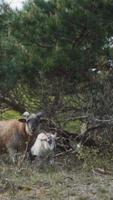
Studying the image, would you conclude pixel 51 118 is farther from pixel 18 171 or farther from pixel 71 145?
pixel 18 171

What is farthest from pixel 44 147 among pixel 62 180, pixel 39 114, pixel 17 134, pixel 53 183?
pixel 53 183

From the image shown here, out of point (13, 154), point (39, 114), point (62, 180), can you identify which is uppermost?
point (39, 114)

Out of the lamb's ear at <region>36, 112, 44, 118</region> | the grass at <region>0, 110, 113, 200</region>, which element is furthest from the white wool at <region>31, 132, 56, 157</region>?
the lamb's ear at <region>36, 112, 44, 118</region>

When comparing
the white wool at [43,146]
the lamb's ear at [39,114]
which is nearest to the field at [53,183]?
the white wool at [43,146]

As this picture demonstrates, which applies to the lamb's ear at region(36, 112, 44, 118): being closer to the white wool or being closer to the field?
the white wool

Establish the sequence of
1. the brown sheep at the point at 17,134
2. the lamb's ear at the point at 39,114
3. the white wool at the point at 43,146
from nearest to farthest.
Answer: the lamb's ear at the point at 39,114 < the brown sheep at the point at 17,134 < the white wool at the point at 43,146

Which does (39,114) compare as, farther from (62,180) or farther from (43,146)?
(62,180)

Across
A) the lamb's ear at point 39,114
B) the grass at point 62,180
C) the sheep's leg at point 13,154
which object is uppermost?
the lamb's ear at point 39,114

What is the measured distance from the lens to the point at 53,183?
835cm

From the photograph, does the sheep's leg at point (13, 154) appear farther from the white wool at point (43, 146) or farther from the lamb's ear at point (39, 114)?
the lamb's ear at point (39, 114)

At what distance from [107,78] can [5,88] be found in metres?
2.05

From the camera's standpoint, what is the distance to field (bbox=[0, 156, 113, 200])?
7.55 meters

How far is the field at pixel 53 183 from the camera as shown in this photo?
7551mm

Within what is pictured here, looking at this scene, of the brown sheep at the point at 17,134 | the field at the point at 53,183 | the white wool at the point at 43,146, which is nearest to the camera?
the field at the point at 53,183
